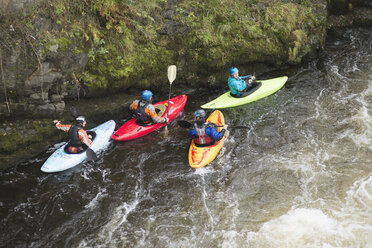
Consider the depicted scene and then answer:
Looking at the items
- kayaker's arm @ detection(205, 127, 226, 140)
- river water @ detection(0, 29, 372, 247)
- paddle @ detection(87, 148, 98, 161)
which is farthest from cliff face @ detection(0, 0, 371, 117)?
kayaker's arm @ detection(205, 127, 226, 140)

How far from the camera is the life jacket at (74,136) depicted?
231 inches

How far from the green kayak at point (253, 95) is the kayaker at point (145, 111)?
140 cm

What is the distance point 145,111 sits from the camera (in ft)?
22.6

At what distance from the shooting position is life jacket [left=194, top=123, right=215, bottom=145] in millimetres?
6043

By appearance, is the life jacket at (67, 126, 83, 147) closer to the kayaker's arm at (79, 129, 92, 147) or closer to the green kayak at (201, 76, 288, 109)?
the kayaker's arm at (79, 129, 92, 147)

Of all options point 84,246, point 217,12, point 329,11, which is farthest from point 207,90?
point 329,11

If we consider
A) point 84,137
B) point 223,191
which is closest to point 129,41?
point 84,137

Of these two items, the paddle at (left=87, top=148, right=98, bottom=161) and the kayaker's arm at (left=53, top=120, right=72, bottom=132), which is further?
the kayaker's arm at (left=53, top=120, right=72, bottom=132)

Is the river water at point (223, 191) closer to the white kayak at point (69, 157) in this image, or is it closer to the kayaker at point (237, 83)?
the white kayak at point (69, 157)

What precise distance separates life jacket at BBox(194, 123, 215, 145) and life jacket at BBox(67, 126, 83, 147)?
238 centimetres

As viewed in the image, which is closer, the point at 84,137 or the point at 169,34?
the point at 84,137

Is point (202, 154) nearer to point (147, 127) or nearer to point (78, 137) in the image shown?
point (147, 127)

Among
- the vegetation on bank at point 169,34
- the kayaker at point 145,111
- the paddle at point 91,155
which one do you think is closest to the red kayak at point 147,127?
the kayaker at point 145,111

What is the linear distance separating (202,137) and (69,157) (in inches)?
108
